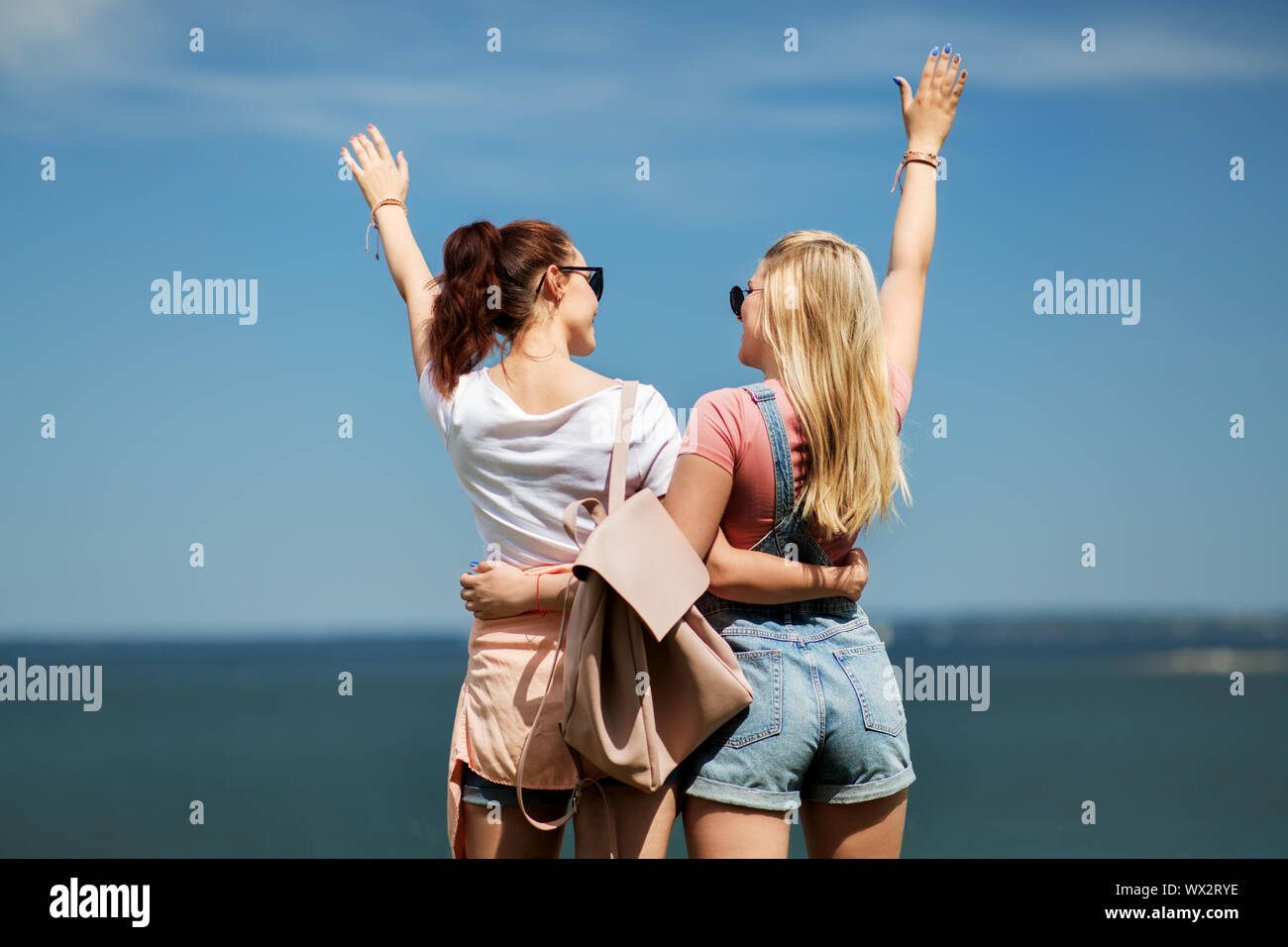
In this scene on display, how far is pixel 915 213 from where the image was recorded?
2.82m

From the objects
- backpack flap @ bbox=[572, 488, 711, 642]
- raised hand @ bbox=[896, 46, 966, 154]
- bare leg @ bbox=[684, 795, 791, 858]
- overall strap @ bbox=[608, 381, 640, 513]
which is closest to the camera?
backpack flap @ bbox=[572, 488, 711, 642]

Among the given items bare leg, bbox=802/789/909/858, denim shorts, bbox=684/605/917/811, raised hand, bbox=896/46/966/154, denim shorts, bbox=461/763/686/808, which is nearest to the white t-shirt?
denim shorts, bbox=684/605/917/811

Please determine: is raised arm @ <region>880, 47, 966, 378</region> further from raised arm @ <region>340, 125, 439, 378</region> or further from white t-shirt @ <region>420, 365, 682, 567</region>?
raised arm @ <region>340, 125, 439, 378</region>

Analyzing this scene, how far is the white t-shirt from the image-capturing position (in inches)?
93.2

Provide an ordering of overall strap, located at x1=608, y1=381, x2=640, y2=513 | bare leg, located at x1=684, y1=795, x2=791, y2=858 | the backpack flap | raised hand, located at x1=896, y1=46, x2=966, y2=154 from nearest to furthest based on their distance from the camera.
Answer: the backpack flap < bare leg, located at x1=684, y1=795, x2=791, y2=858 < overall strap, located at x1=608, y1=381, x2=640, y2=513 < raised hand, located at x1=896, y1=46, x2=966, y2=154

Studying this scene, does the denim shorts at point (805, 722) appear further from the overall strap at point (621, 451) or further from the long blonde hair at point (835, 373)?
the overall strap at point (621, 451)

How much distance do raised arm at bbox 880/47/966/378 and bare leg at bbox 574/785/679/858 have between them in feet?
3.89

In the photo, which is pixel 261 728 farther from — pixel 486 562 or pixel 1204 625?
pixel 1204 625

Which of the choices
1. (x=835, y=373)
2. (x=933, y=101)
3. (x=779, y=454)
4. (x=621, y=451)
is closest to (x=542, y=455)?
(x=621, y=451)

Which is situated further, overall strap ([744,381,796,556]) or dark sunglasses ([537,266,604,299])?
dark sunglasses ([537,266,604,299])

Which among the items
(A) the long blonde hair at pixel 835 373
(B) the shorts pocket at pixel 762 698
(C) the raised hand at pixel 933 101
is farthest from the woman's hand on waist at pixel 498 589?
(C) the raised hand at pixel 933 101

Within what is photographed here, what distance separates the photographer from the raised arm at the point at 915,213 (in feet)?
8.70

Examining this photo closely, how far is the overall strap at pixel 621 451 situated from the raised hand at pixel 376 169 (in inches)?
43.9

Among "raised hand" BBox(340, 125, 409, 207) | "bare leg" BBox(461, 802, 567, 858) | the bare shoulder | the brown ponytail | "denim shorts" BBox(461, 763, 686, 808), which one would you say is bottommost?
"bare leg" BBox(461, 802, 567, 858)
